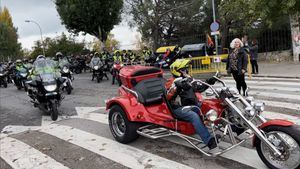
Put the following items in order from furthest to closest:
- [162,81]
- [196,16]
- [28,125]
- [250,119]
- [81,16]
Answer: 1. [196,16]
2. [81,16]
3. [28,125]
4. [162,81]
5. [250,119]

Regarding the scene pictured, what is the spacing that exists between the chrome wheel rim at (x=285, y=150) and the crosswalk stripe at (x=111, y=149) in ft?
4.08

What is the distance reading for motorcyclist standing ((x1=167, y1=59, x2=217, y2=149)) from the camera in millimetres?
5156

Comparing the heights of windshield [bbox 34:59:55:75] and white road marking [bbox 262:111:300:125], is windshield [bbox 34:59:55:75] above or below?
above

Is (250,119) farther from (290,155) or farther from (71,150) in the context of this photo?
(71,150)

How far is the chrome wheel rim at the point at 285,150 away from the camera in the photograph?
443 cm

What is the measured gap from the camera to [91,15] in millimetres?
30344

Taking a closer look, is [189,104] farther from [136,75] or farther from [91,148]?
[91,148]

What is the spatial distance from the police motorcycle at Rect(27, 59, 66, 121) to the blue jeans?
4.53 metres

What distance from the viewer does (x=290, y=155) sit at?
4.48 meters

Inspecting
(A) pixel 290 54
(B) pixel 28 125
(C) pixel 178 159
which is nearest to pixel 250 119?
→ (C) pixel 178 159

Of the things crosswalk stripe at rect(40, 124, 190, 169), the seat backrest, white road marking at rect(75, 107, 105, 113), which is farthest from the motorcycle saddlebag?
white road marking at rect(75, 107, 105, 113)

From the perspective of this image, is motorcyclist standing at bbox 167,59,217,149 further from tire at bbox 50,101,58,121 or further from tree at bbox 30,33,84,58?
tree at bbox 30,33,84,58

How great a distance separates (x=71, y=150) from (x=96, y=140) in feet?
2.03

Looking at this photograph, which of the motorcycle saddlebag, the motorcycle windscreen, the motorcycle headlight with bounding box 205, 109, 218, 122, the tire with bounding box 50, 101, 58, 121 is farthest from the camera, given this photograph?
the motorcycle windscreen
